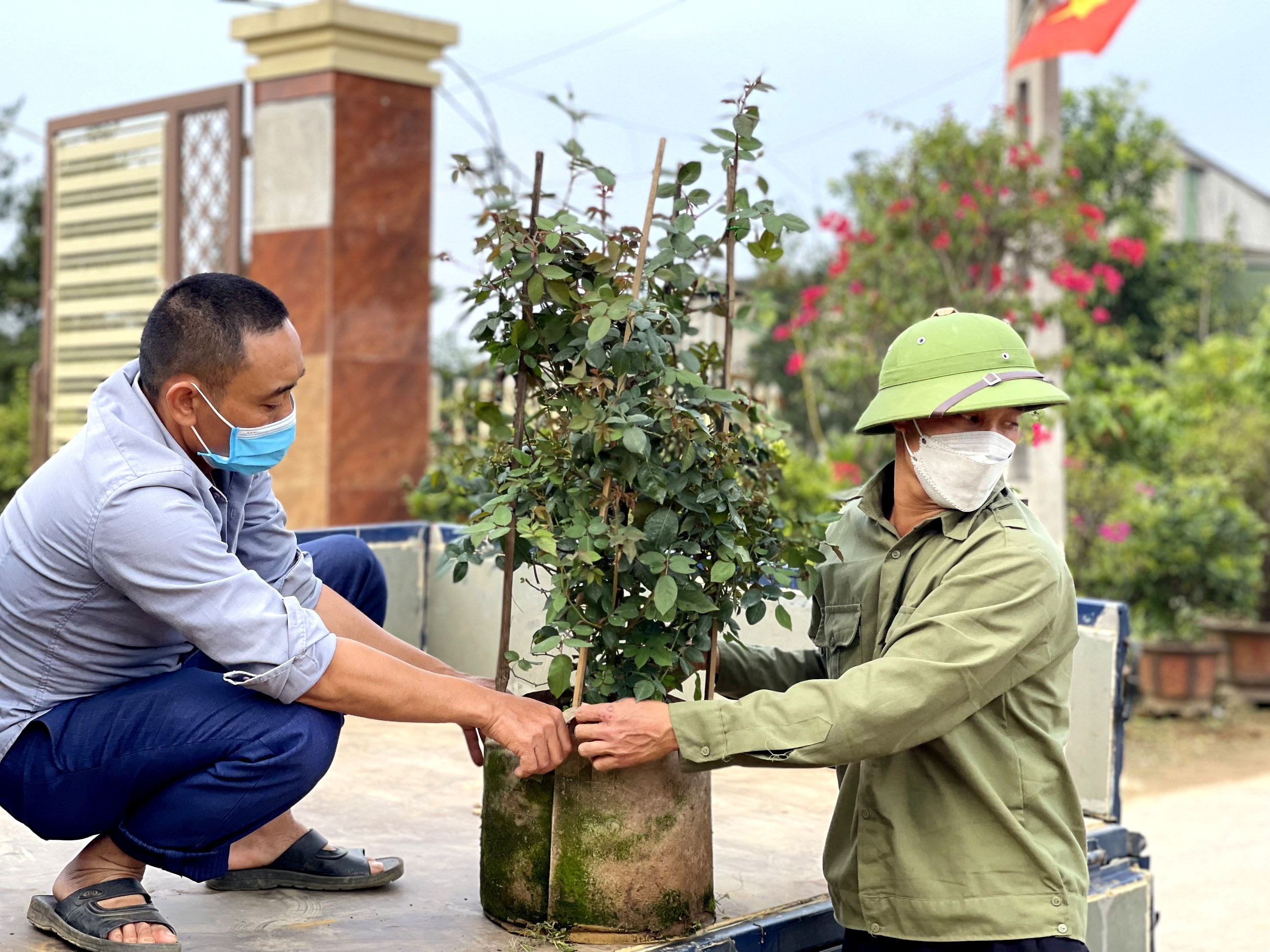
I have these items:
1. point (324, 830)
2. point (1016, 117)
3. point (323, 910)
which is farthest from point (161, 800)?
point (1016, 117)

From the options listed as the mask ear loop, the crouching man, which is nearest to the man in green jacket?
the crouching man

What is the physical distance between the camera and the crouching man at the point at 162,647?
6.59ft

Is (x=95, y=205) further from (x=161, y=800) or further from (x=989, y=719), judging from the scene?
(x=989, y=719)

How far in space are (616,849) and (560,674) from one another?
28cm

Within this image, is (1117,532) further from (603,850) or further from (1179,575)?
(603,850)

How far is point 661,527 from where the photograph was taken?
2.09 m

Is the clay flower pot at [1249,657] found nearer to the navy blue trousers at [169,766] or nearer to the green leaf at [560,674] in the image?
the green leaf at [560,674]

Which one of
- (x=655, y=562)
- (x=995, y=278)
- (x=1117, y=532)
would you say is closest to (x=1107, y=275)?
(x=995, y=278)

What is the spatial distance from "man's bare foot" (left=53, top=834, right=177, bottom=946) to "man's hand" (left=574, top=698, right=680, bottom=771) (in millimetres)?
689

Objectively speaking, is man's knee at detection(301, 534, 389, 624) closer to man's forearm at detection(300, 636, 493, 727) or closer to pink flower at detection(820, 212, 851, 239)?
man's forearm at detection(300, 636, 493, 727)

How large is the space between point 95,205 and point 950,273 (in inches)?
172

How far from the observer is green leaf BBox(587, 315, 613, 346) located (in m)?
2.00

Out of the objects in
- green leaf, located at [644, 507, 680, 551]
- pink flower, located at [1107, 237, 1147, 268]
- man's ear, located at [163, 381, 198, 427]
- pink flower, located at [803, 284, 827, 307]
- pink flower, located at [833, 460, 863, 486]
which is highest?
pink flower, located at [1107, 237, 1147, 268]

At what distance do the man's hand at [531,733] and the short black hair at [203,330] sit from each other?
0.65m
